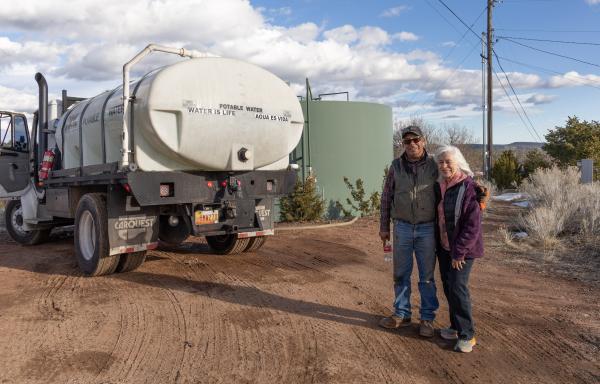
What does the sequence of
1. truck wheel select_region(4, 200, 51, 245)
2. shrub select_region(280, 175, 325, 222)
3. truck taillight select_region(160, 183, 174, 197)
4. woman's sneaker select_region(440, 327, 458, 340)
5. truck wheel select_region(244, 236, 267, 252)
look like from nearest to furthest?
1. woman's sneaker select_region(440, 327, 458, 340)
2. truck taillight select_region(160, 183, 174, 197)
3. truck wheel select_region(244, 236, 267, 252)
4. truck wheel select_region(4, 200, 51, 245)
5. shrub select_region(280, 175, 325, 222)

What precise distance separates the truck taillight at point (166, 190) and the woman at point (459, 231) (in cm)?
346

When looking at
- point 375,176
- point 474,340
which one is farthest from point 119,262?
point 375,176

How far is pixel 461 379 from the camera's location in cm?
377

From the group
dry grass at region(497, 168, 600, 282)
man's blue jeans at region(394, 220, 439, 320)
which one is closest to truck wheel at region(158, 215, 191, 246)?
man's blue jeans at region(394, 220, 439, 320)

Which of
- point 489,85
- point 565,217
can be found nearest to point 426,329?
point 565,217

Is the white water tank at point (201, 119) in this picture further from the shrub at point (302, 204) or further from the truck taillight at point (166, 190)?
the shrub at point (302, 204)

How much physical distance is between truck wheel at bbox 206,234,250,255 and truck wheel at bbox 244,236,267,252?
2.8 inches

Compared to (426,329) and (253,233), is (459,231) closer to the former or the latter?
(426,329)

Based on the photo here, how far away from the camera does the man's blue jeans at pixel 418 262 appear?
15.1 feet

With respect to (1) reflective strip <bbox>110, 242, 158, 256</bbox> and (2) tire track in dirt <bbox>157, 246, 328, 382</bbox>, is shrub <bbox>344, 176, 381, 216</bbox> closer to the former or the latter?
(2) tire track in dirt <bbox>157, 246, 328, 382</bbox>

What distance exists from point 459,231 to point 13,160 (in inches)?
355

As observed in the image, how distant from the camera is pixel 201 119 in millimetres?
6238

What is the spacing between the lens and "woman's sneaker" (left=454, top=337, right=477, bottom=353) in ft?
13.9

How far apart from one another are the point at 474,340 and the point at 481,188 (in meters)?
1.29
